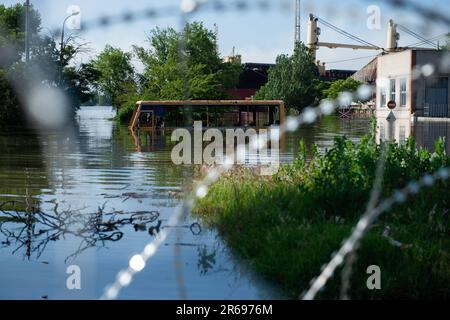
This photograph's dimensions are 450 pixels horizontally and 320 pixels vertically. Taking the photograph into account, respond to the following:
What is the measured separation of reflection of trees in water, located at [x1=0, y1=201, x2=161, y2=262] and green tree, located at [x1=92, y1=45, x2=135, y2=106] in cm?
5753

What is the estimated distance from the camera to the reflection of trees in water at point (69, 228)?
805cm

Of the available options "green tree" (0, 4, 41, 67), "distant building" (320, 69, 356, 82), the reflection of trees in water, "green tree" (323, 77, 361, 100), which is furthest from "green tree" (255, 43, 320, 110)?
the reflection of trees in water

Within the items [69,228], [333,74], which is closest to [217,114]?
[69,228]

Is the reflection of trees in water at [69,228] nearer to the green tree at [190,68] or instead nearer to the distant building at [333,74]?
the green tree at [190,68]

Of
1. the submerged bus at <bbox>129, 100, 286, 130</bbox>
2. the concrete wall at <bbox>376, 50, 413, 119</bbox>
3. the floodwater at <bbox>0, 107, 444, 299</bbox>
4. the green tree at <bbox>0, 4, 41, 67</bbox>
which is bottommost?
the floodwater at <bbox>0, 107, 444, 299</bbox>

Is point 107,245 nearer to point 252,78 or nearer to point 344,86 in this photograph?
point 344,86

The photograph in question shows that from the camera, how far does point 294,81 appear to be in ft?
226

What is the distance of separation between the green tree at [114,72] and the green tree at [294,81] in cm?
1402

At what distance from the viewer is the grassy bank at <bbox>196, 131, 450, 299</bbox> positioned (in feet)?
20.0

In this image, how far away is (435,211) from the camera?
8.00 m

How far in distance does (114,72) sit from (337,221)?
62789 mm

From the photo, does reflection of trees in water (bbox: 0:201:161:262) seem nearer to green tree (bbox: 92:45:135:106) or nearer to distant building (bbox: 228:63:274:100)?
green tree (bbox: 92:45:135:106)
